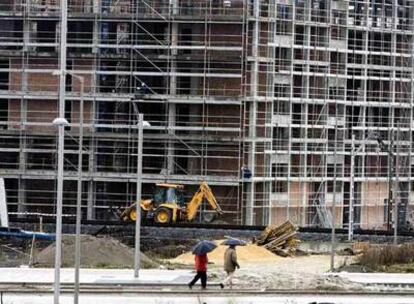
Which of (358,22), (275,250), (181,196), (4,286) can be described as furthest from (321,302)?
(358,22)

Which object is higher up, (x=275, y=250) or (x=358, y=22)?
(x=358, y=22)

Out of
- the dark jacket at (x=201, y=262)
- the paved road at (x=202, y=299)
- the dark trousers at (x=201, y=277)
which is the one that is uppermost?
the dark jacket at (x=201, y=262)

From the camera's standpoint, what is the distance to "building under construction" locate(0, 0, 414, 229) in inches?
1934

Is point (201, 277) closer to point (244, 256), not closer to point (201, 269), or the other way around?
point (201, 269)

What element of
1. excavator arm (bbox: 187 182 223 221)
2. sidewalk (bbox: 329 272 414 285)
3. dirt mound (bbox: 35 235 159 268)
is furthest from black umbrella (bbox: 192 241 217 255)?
excavator arm (bbox: 187 182 223 221)

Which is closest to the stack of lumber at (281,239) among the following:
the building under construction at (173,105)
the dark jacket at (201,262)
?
the building under construction at (173,105)

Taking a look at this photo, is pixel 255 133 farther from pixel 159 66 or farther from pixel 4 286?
pixel 4 286

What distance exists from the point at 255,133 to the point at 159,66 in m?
7.01

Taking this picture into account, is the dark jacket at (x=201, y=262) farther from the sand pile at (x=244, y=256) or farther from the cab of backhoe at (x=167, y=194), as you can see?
the cab of backhoe at (x=167, y=194)

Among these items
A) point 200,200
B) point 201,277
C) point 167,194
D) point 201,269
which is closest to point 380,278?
point 201,277

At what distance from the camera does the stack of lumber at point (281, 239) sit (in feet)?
130

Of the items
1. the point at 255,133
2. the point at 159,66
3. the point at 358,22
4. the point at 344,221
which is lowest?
the point at 344,221

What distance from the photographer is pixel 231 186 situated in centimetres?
4881

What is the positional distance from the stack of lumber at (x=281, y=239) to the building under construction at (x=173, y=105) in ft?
26.7
